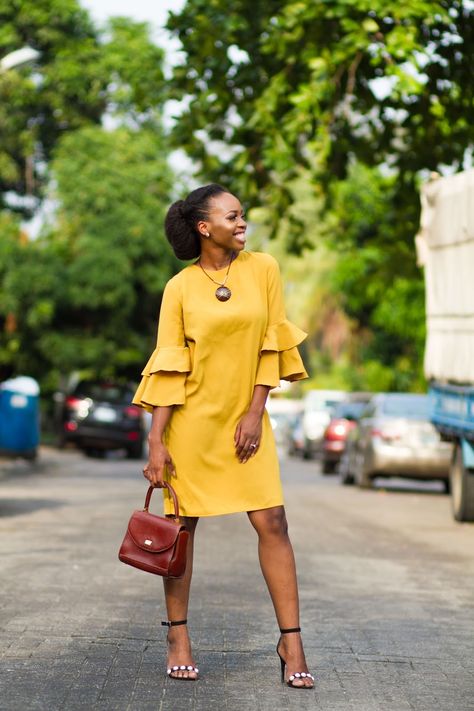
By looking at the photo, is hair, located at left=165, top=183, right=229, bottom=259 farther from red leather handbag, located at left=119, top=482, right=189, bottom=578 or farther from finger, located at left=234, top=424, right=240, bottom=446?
red leather handbag, located at left=119, top=482, right=189, bottom=578

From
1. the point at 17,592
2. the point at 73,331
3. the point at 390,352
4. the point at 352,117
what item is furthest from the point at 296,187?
the point at 17,592

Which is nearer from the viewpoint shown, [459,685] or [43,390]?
[459,685]

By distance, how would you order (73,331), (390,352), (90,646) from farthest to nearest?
(390,352)
(73,331)
(90,646)

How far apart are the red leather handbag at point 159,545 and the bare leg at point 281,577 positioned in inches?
11.8

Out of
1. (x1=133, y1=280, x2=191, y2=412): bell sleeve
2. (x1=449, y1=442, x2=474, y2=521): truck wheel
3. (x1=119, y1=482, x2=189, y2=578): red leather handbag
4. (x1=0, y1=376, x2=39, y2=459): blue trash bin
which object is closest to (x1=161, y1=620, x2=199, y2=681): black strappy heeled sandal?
(x1=119, y1=482, x2=189, y2=578): red leather handbag

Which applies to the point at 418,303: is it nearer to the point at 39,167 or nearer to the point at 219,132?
the point at 39,167

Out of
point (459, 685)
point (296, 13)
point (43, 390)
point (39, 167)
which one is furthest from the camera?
point (39, 167)

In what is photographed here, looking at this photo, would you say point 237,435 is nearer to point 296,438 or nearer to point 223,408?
point 223,408

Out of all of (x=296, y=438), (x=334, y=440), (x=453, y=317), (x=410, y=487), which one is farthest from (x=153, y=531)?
(x=296, y=438)

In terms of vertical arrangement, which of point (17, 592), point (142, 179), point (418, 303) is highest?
point (142, 179)

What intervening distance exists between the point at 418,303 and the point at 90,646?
3087cm

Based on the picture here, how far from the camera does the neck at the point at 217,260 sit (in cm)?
631

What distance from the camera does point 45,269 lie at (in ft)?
126

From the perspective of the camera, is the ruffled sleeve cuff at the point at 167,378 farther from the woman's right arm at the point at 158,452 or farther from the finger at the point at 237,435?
the finger at the point at 237,435
